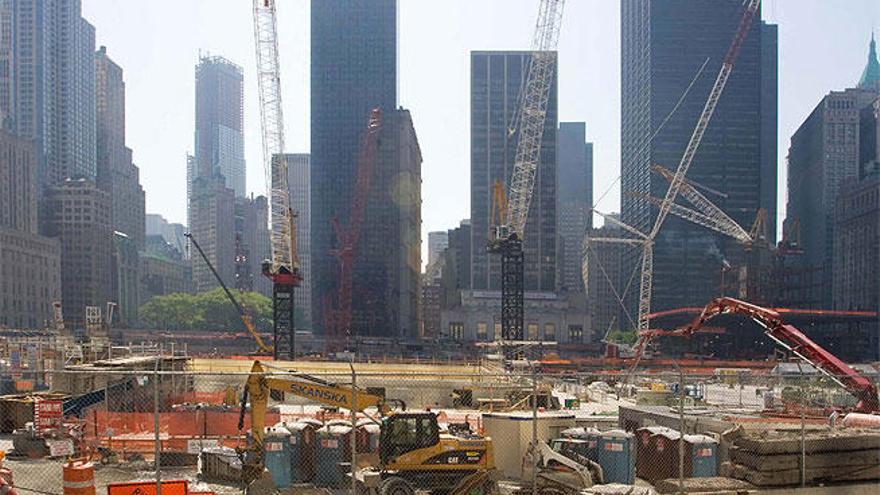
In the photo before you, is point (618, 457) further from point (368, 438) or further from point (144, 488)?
point (144, 488)

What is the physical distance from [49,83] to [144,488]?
18609 centimetres

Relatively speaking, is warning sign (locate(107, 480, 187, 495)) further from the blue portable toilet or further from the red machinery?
the red machinery

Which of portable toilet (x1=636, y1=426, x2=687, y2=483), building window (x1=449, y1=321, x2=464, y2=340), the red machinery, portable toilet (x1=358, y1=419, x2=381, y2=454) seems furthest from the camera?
building window (x1=449, y1=321, x2=464, y2=340)

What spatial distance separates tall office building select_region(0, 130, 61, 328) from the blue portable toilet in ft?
385

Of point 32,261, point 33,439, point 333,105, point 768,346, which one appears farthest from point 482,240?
point 33,439

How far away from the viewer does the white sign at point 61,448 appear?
16748 mm

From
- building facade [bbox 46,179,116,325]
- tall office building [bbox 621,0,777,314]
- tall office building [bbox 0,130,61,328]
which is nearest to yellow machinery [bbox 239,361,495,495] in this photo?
tall office building [bbox 0,130,61,328]

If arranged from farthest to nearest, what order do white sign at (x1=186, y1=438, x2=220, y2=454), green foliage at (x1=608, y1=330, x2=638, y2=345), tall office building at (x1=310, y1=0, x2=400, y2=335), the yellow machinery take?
tall office building at (x1=310, y1=0, x2=400, y2=335) → green foliage at (x1=608, y1=330, x2=638, y2=345) → white sign at (x1=186, y1=438, x2=220, y2=454) → the yellow machinery

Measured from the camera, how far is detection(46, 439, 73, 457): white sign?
16.7 meters

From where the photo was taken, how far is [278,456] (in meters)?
14.4

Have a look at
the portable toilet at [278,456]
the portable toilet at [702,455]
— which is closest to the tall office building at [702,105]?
the portable toilet at [702,455]

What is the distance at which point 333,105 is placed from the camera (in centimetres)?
16225

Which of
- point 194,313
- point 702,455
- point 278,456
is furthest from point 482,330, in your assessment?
point 278,456

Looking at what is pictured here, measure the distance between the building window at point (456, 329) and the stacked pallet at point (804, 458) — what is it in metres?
125
